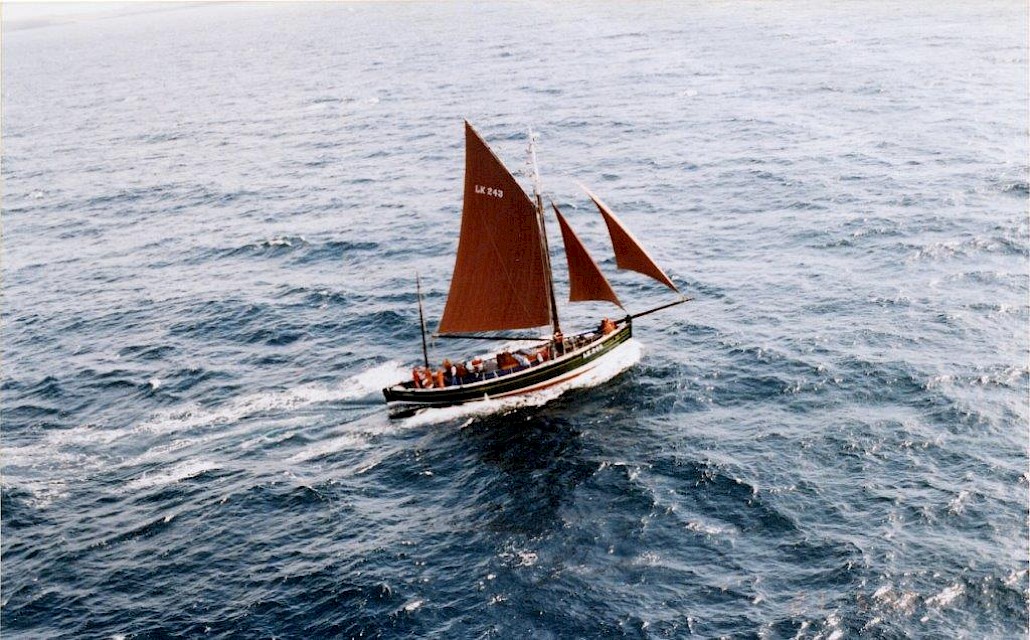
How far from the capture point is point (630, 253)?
65.8 metres

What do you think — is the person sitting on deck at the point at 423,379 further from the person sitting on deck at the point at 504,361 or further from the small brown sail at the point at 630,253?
the small brown sail at the point at 630,253

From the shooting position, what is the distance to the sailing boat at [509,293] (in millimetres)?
63750

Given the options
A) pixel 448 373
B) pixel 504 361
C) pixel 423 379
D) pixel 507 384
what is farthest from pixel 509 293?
pixel 423 379

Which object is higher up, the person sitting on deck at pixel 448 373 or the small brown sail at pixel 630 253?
the small brown sail at pixel 630 253

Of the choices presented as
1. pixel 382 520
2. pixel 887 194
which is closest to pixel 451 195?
pixel 887 194

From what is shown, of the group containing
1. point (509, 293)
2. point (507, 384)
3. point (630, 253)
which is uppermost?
point (630, 253)

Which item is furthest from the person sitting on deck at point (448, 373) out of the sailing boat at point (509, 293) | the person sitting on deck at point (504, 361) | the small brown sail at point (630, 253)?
the small brown sail at point (630, 253)

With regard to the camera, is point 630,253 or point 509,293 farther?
point 509,293

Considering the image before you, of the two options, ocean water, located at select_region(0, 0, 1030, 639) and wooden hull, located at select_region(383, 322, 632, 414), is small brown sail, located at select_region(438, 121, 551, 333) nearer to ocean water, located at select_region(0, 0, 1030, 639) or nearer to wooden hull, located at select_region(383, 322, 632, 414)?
wooden hull, located at select_region(383, 322, 632, 414)

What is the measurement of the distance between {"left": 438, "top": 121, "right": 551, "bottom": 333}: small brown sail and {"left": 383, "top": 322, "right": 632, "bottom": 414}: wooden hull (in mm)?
3912

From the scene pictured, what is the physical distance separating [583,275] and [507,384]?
9933mm

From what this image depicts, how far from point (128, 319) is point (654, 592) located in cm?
5885

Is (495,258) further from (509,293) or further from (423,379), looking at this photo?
(423,379)

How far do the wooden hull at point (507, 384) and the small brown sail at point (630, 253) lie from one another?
18.0 ft
